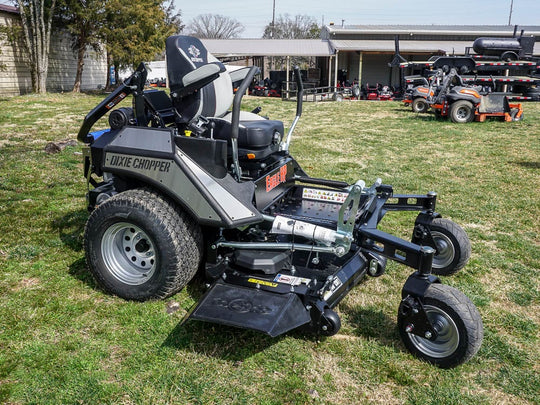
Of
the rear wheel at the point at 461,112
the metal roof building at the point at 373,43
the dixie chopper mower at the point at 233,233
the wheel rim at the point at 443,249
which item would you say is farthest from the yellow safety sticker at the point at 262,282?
the metal roof building at the point at 373,43

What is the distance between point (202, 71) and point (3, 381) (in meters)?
2.26

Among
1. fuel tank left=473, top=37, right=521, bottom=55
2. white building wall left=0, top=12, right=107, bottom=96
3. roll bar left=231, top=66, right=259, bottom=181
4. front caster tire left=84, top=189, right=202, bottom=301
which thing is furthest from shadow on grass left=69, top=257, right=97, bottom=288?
white building wall left=0, top=12, right=107, bottom=96

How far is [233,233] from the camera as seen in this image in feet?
11.8

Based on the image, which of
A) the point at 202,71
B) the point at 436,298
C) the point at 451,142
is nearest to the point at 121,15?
the point at 451,142

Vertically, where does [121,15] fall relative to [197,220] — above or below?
above

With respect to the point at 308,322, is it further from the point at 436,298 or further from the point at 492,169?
the point at 492,169

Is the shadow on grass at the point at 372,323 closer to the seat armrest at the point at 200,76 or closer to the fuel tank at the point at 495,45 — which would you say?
the seat armrest at the point at 200,76

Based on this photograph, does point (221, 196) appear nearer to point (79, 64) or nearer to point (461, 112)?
point (461, 112)

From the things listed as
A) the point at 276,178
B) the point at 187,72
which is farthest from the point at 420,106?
the point at 187,72

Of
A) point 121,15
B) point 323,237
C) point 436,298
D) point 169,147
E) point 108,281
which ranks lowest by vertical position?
point 108,281

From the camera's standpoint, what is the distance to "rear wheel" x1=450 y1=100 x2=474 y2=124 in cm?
1291

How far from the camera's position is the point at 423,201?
3.97m

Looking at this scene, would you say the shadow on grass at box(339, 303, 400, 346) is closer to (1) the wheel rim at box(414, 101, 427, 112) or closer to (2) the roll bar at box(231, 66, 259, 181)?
(2) the roll bar at box(231, 66, 259, 181)

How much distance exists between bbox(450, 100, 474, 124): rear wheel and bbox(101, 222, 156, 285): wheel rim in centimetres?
1167
